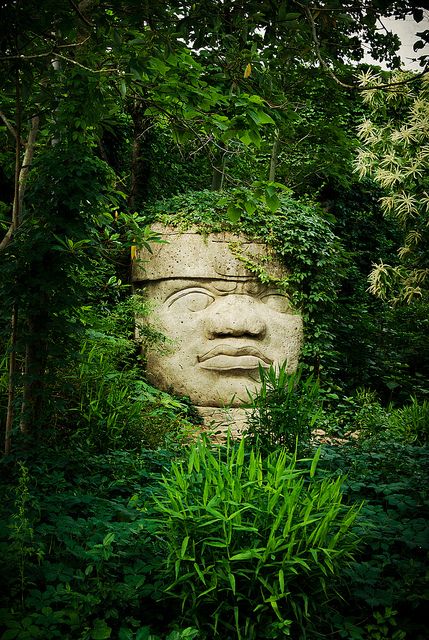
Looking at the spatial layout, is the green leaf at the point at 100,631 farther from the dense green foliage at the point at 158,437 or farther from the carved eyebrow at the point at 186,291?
the carved eyebrow at the point at 186,291

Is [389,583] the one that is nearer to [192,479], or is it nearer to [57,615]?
[192,479]

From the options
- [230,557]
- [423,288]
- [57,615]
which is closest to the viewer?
[57,615]

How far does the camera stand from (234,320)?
5680mm

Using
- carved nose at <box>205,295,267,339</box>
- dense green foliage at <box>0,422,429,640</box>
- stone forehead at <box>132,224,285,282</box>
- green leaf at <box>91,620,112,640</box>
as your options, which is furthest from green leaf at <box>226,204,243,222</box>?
stone forehead at <box>132,224,285,282</box>

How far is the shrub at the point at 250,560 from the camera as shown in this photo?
1884mm

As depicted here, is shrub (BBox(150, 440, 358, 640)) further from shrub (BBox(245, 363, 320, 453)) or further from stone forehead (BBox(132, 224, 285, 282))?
stone forehead (BBox(132, 224, 285, 282))

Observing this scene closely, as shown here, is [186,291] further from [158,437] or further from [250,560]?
[250,560]

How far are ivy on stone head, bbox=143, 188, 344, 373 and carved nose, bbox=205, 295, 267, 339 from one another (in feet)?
1.30

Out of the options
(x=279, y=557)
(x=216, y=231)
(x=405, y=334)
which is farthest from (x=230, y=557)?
(x=405, y=334)

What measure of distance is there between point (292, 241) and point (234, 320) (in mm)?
1155

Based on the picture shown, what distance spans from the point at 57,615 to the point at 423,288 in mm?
5722

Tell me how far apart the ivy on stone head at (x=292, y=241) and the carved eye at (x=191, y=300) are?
554 millimetres

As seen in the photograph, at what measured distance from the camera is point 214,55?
2711 millimetres

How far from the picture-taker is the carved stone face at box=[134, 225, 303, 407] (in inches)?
225
